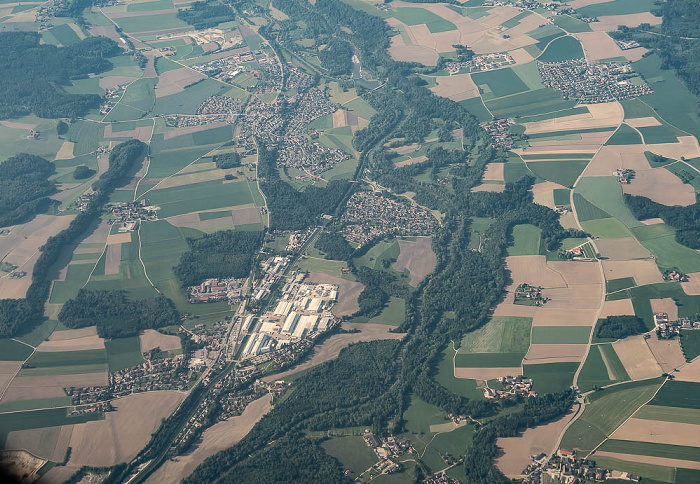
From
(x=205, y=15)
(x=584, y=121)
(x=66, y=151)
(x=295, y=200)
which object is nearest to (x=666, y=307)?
(x=584, y=121)

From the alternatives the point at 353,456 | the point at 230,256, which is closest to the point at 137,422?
the point at 353,456

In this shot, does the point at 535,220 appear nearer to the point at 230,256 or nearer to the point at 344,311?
the point at 344,311

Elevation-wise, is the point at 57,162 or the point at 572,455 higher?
the point at 572,455

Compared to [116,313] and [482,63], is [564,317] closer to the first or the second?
[116,313]

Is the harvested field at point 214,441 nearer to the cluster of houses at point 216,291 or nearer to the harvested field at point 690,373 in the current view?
the cluster of houses at point 216,291

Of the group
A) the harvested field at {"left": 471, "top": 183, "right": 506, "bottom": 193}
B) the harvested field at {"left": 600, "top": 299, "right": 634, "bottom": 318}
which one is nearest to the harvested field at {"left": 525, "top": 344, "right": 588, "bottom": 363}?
the harvested field at {"left": 600, "top": 299, "right": 634, "bottom": 318}
